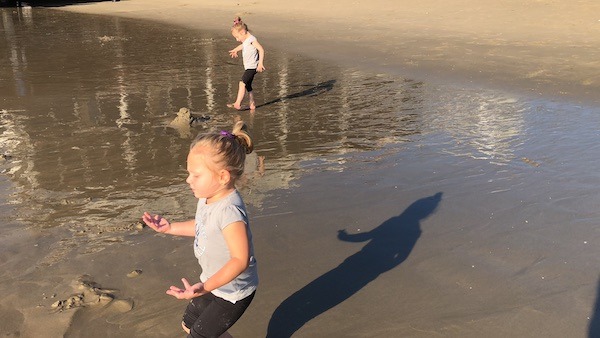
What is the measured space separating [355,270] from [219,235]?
1627 millimetres

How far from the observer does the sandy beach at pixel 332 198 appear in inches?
146

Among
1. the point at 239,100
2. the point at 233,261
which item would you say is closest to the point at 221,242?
the point at 233,261

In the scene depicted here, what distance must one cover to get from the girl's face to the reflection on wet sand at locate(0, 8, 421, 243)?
2434 millimetres

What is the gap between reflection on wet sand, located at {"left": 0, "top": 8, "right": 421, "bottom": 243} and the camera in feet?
18.8

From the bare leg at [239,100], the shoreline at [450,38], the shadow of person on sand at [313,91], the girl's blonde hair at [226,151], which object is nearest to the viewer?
the girl's blonde hair at [226,151]

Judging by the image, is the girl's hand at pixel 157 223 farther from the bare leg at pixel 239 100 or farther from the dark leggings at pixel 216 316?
the bare leg at pixel 239 100

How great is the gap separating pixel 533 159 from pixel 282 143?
290cm

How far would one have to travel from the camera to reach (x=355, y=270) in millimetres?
4207

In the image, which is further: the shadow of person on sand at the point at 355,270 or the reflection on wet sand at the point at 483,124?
the reflection on wet sand at the point at 483,124

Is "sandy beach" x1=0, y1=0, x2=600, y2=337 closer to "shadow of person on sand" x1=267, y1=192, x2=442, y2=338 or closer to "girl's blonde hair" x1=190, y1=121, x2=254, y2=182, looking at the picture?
A: "shadow of person on sand" x1=267, y1=192, x2=442, y2=338

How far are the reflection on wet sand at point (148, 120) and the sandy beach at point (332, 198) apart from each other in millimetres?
38

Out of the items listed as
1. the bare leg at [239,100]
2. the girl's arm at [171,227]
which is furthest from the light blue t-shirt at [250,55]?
the girl's arm at [171,227]

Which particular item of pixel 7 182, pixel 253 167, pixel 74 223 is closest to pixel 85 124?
pixel 7 182

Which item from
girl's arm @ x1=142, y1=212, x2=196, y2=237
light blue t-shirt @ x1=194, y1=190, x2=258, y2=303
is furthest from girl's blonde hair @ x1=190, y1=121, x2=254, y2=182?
girl's arm @ x1=142, y1=212, x2=196, y2=237
